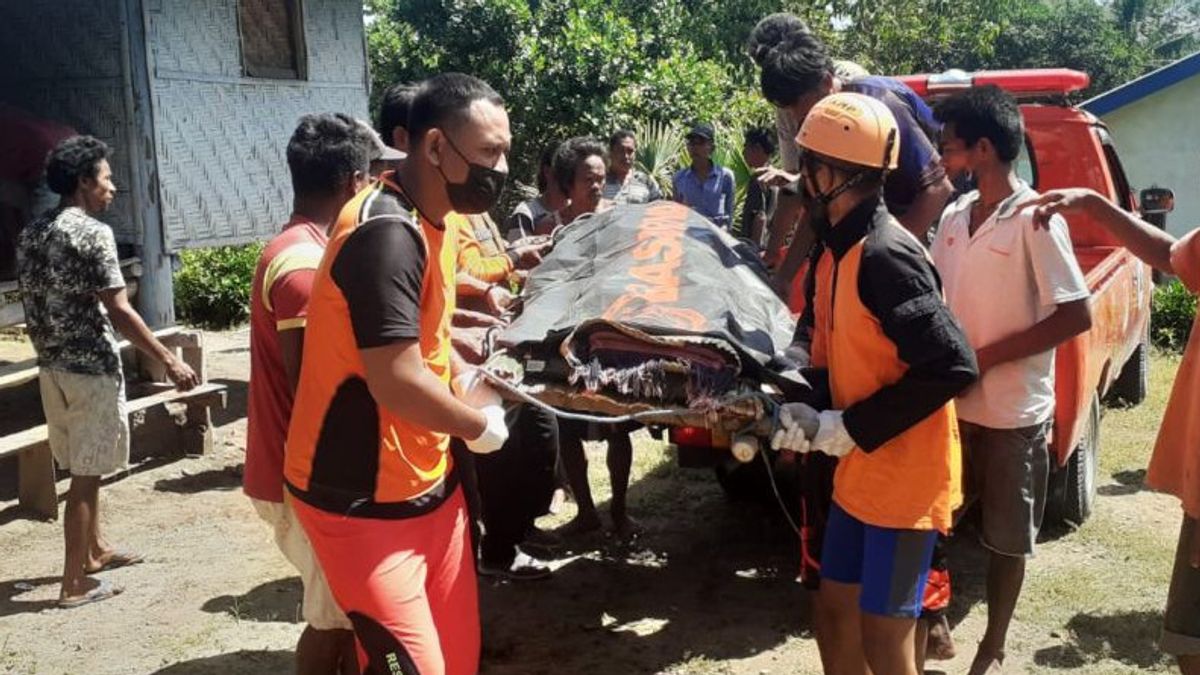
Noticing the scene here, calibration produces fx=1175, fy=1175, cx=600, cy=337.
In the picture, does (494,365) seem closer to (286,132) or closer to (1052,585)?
(1052,585)

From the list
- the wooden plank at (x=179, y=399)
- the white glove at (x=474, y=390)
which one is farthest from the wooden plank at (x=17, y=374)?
the white glove at (x=474, y=390)

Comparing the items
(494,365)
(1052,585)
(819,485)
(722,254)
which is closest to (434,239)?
(494,365)

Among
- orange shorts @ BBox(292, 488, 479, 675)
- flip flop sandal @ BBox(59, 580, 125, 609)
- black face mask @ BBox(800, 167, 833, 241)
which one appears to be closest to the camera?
orange shorts @ BBox(292, 488, 479, 675)

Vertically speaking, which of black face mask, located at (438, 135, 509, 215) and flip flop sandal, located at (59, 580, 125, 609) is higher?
black face mask, located at (438, 135, 509, 215)

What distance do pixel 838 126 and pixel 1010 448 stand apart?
1415 millimetres

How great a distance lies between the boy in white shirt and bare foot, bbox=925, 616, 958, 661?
1.08 feet

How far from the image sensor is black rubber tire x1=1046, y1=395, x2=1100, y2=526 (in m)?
5.43

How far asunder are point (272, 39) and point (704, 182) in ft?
11.0

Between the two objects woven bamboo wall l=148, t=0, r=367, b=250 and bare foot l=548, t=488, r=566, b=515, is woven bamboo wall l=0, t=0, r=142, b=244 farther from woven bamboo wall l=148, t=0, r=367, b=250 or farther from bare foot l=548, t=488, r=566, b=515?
bare foot l=548, t=488, r=566, b=515

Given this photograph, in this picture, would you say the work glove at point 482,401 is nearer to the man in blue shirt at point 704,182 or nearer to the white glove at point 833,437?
the white glove at point 833,437

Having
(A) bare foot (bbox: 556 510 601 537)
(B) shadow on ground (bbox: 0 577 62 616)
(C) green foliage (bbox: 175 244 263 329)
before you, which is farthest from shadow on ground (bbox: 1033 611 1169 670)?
(C) green foliage (bbox: 175 244 263 329)

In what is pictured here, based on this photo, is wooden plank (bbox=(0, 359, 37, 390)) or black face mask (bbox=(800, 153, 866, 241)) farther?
wooden plank (bbox=(0, 359, 37, 390))

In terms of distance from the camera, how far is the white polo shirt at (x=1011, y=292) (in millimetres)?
3611

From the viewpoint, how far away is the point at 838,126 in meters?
2.96
